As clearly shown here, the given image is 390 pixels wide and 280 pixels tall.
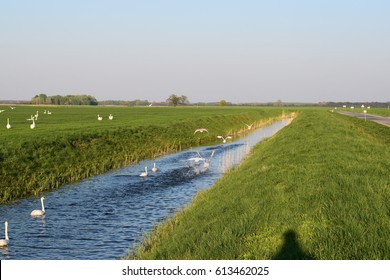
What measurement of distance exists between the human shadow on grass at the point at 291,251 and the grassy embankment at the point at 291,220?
0.07 ft

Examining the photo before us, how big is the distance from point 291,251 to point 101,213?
12480 mm

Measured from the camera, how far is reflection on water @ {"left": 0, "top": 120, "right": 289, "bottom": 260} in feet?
53.0

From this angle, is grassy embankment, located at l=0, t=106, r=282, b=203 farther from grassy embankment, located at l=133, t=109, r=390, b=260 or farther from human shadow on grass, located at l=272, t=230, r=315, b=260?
human shadow on grass, located at l=272, t=230, r=315, b=260

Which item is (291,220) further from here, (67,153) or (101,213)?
(67,153)

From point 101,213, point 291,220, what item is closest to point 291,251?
point 291,220

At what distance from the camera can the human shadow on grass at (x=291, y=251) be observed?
10016mm

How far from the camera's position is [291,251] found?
10.4 metres

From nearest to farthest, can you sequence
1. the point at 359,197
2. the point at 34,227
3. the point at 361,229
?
the point at 361,229, the point at 359,197, the point at 34,227

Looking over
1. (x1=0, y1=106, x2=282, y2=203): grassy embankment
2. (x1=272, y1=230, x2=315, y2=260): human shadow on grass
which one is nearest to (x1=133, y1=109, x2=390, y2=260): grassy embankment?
(x1=272, y1=230, x2=315, y2=260): human shadow on grass

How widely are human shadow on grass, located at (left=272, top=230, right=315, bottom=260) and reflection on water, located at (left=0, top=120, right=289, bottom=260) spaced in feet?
20.1

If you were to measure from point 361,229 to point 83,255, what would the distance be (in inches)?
334
